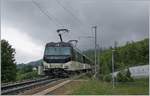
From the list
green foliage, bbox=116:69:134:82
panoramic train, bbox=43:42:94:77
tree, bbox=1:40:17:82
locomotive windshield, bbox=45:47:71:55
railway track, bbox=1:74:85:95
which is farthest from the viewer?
tree, bbox=1:40:17:82

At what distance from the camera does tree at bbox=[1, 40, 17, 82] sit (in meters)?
59.2

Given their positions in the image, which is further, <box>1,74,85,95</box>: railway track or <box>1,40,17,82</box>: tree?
<box>1,40,17,82</box>: tree

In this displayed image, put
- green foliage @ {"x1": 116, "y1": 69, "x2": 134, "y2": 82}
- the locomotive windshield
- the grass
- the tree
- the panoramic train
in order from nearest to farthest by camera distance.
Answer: the grass, the panoramic train, the locomotive windshield, green foliage @ {"x1": 116, "y1": 69, "x2": 134, "y2": 82}, the tree

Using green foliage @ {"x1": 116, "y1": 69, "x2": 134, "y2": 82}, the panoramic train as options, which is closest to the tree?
the panoramic train

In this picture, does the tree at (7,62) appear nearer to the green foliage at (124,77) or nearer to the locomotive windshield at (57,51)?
the locomotive windshield at (57,51)

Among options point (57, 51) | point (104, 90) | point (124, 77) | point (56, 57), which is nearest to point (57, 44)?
point (57, 51)

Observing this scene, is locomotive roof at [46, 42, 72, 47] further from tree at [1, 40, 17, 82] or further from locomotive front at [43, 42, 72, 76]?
tree at [1, 40, 17, 82]

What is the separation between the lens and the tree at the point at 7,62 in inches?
2330

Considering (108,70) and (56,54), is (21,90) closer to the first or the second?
(56,54)

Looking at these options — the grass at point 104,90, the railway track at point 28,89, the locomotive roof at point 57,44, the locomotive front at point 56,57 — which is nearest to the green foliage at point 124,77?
the locomotive front at point 56,57

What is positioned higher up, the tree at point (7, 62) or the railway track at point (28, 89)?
the tree at point (7, 62)

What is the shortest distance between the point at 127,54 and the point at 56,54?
940 inches

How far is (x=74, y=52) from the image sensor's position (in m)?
38.7

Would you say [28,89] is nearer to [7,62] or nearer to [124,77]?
[124,77]
